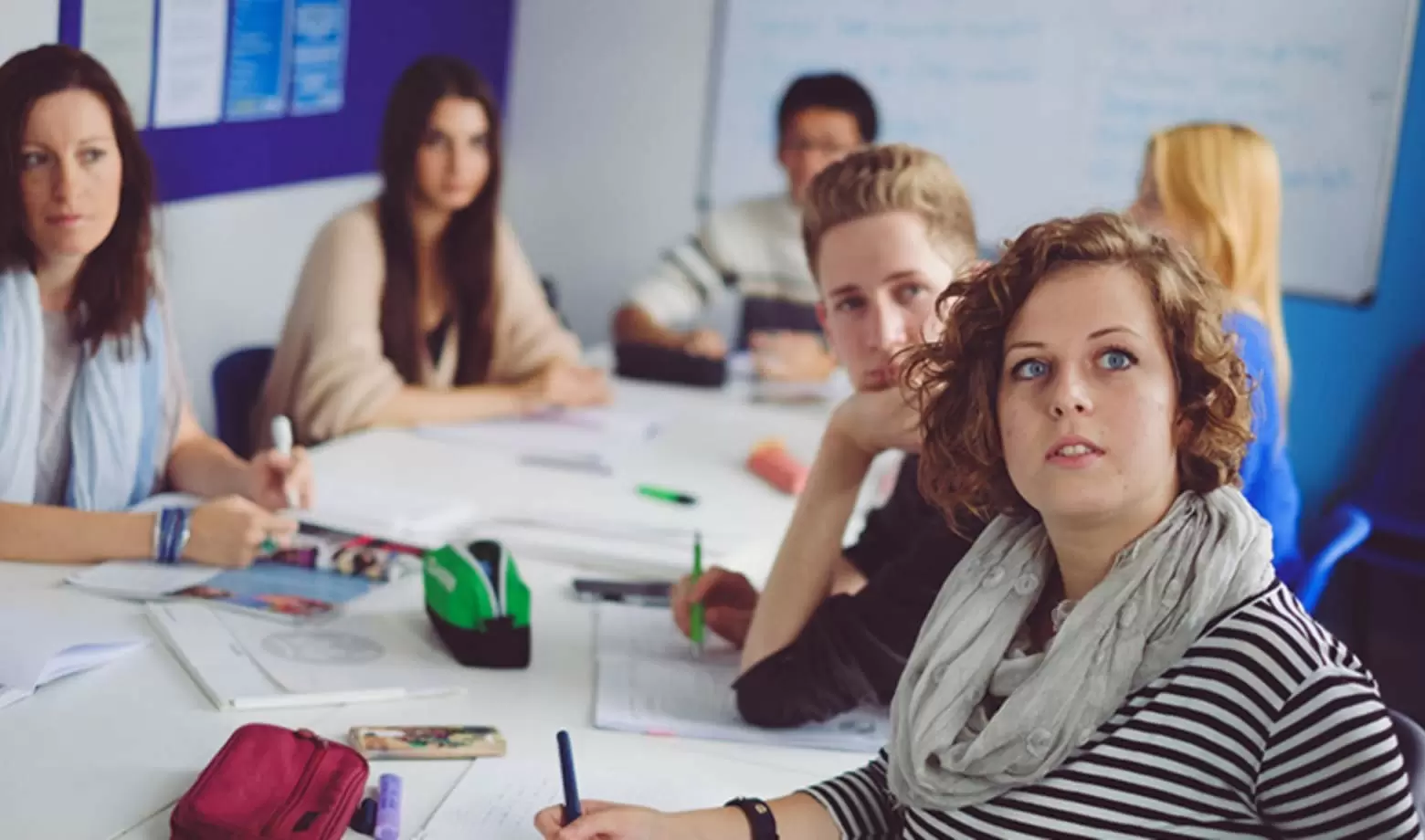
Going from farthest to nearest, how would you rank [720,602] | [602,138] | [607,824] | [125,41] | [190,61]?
1. [602,138]
2. [190,61]
3. [125,41]
4. [720,602]
5. [607,824]

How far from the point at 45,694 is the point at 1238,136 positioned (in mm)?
2086

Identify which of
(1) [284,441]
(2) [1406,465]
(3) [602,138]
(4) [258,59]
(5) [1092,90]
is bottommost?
(2) [1406,465]

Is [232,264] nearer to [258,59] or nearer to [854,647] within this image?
[258,59]

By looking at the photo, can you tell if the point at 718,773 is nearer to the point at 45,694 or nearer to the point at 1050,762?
the point at 1050,762

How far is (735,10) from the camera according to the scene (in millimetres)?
4555

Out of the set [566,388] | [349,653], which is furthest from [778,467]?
[349,653]

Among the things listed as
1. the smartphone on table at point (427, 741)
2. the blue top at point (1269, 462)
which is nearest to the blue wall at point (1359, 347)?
the blue top at point (1269, 462)

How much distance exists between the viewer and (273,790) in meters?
1.25

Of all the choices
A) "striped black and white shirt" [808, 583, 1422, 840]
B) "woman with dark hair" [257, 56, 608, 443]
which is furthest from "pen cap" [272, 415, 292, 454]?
"striped black and white shirt" [808, 583, 1422, 840]

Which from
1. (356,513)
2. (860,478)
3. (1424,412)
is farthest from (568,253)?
(860,478)

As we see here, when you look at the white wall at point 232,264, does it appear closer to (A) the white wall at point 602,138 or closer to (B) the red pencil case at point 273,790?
(A) the white wall at point 602,138

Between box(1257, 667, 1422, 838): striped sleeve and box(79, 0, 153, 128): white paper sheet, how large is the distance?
2.64 meters

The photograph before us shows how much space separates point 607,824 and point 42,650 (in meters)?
0.66

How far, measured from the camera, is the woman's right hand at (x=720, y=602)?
5.76ft
